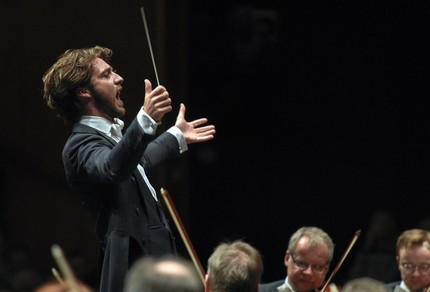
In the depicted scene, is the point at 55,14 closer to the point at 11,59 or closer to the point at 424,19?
the point at 11,59

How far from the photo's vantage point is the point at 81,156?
16.8 feet

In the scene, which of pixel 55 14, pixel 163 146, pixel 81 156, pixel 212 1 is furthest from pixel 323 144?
pixel 81 156

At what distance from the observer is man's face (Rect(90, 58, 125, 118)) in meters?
5.33

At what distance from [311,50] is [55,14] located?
4.89 feet

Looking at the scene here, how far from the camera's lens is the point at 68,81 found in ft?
17.4

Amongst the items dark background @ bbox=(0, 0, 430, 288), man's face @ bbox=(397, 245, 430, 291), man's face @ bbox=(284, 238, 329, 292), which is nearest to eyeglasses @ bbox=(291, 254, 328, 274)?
man's face @ bbox=(284, 238, 329, 292)

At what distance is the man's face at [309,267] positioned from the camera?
6.34 metres

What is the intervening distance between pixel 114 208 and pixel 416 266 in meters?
1.97

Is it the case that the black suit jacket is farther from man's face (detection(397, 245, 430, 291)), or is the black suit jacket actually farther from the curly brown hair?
man's face (detection(397, 245, 430, 291))

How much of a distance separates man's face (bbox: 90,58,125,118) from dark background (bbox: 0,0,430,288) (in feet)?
8.65

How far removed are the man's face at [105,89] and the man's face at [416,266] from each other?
1.90m

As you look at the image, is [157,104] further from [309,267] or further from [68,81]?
[309,267]

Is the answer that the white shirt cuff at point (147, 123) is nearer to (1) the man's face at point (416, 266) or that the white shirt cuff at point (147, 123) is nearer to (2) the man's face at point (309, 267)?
(2) the man's face at point (309, 267)

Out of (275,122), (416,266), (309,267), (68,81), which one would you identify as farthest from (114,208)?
(275,122)
